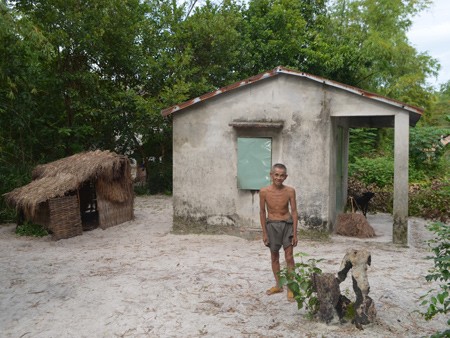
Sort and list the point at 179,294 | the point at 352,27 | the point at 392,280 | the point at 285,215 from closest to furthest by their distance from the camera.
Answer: the point at 285,215 < the point at 179,294 < the point at 392,280 < the point at 352,27

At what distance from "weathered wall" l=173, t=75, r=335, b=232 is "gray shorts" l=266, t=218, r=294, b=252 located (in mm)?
3794

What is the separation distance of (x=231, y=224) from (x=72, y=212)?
3.91 meters

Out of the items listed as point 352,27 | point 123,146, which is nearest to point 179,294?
point 123,146

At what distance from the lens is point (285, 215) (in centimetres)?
528

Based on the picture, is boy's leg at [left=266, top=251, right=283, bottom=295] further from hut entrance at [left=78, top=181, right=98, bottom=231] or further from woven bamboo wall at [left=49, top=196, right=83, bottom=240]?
hut entrance at [left=78, top=181, right=98, bottom=231]

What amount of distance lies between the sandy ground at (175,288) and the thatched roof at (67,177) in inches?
40.8

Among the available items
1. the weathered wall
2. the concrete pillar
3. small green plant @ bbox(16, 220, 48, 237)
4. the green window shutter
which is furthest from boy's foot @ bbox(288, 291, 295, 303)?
small green plant @ bbox(16, 220, 48, 237)

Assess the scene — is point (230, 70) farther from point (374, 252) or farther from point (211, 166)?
point (374, 252)

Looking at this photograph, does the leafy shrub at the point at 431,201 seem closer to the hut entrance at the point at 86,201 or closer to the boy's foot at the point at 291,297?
the boy's foot at the point at 291,297

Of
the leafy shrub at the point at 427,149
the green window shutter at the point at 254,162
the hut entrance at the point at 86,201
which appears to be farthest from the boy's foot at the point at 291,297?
the leafy shrub at the point at 427,149

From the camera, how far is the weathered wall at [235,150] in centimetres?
888

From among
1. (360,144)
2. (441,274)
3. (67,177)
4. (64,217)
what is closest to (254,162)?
(67,177)

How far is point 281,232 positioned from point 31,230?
7.54 metres

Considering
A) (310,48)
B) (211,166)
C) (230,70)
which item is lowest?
(211,166)
